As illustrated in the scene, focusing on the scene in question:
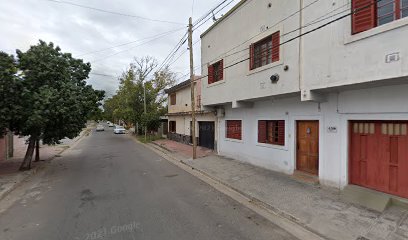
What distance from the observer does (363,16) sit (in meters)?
5.59

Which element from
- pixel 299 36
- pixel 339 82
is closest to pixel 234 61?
pixel 299 36

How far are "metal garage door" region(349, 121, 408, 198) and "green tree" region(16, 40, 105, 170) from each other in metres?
10.0

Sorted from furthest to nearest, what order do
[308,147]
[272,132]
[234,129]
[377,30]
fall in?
[234,129], [272,132], [308,147], [377,30]

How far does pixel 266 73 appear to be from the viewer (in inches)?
342

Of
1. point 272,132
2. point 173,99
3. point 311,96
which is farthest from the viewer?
point 173,99

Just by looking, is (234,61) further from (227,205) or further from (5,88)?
(5,88)

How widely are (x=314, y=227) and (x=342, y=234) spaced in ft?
1.65

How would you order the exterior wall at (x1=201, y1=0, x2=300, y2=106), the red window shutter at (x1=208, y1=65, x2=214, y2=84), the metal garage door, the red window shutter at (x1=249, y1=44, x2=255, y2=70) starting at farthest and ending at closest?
the red window shutter at (x1=208, y1=65, x2=214, y2=84), the red window shutter at (x1=249, y1=44, x2=255, y2=70), the exterior wall at (x1=201, y1=0, x2=300, y2=106), the metal garage door

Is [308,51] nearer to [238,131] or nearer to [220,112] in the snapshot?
[238,131]

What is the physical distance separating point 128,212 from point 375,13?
24.9 feet

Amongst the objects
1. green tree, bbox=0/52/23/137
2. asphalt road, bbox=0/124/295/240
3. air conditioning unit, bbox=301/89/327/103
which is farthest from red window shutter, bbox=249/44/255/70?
green tree, bbox=0/52/23/137

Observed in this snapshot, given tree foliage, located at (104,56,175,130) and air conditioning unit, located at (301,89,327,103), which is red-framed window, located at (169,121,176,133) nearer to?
tree foliage, located at (104,56,175,130)

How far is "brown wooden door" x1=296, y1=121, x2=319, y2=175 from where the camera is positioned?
7789 millimetres

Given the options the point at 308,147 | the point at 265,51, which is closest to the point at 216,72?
the point at 265,51
